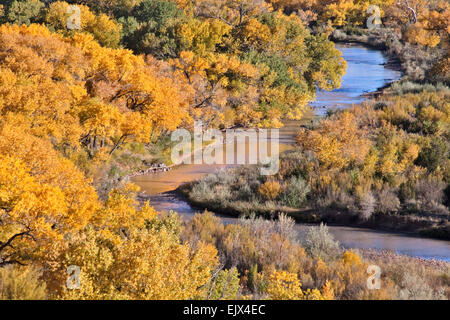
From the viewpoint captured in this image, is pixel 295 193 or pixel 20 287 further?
pixel 295 193

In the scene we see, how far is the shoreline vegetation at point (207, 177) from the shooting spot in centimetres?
1138

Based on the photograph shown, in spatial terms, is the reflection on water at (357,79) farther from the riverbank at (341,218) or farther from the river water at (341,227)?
Result: the riverbank at (341,218)

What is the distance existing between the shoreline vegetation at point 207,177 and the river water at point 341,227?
1117mm

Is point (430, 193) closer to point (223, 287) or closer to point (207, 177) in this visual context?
point (207, 177)

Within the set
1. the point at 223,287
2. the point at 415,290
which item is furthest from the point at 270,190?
the point at 223,287

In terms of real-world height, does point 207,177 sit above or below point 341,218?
above

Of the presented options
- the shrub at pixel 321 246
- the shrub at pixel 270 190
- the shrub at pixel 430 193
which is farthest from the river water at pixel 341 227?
the shrub at pixel 430 193

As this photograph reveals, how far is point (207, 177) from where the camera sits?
91.6 ft

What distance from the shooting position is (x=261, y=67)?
38531 mm

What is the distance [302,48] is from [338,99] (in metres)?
5.72

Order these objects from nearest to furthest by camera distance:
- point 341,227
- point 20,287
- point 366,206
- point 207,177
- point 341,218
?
1. point 20,287
2. point 341,227
3. point 366,206
4. point 341,218
5. point 207,177

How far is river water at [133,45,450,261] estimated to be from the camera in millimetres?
20047

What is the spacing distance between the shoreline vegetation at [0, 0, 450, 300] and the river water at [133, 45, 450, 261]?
1117mm

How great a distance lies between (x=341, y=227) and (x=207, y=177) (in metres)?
8.17
